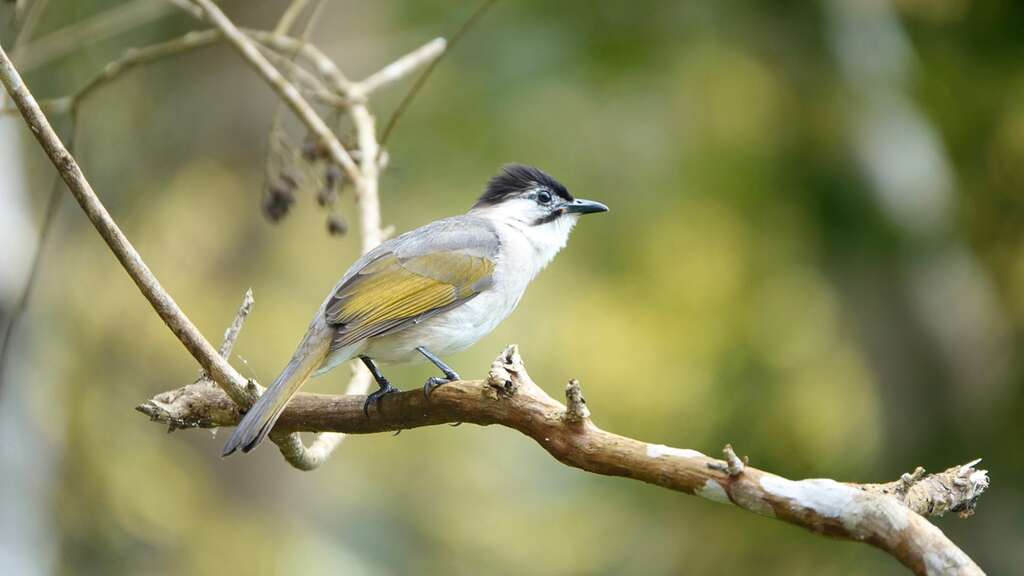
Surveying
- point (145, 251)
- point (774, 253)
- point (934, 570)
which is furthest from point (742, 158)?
point (934, 570)

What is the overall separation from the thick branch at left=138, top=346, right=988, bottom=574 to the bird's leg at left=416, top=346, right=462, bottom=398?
0.12 ft

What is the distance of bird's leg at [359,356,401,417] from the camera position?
3.29 m

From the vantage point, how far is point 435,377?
3.87m

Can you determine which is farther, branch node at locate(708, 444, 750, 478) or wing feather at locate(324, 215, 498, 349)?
wing feather at locate(324, 215, 498, 349)

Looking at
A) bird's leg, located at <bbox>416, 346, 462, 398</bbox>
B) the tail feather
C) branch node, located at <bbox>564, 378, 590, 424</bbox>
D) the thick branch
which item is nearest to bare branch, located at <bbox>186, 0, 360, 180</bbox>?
bird's leg, located at <bbox>416, 346, 462, 398</bbox>

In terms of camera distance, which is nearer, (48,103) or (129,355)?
(48,103)

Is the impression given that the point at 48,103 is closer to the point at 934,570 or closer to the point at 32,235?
the point at 32,235

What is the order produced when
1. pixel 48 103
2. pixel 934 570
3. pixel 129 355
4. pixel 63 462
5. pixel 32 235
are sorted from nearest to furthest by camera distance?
pixel 934 570 < pixel 48 103 < pixel 32 235 < pixel 63 462 < pixel 129 355

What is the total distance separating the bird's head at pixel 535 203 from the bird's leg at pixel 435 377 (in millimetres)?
1014

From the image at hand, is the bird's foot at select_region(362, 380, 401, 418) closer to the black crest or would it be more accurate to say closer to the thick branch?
the thick branch

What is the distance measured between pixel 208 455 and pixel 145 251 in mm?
1406

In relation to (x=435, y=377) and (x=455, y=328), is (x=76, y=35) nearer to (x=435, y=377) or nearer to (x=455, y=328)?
(x=455, y=328)

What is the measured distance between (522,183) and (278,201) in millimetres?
1005

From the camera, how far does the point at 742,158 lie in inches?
291
